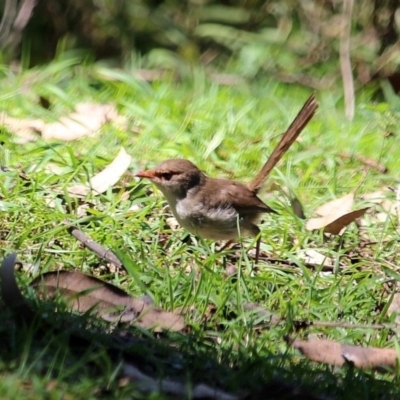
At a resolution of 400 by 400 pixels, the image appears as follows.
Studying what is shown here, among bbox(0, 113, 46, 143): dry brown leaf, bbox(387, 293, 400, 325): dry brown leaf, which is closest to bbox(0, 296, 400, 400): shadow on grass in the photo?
bbox(387, 293, 400, 325): dry brown leaf

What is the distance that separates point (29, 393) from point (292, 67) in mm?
6056

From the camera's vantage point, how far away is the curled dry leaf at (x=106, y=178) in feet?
19.4

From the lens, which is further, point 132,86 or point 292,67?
point 292,67

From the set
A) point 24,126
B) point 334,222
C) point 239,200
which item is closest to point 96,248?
point 239,200

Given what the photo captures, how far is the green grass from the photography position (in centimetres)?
394

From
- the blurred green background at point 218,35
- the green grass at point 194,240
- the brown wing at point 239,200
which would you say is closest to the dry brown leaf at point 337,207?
the green grass at point 194,240

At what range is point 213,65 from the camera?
9305 mm

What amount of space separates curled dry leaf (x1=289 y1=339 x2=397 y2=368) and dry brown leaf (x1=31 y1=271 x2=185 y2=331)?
0.57 m

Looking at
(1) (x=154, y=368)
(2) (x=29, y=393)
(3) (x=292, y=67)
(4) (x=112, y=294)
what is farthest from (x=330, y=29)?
(2) (x=29, y=393)

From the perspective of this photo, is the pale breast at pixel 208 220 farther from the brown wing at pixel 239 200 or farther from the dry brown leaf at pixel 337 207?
the dry brown leaf at pixel 337 207

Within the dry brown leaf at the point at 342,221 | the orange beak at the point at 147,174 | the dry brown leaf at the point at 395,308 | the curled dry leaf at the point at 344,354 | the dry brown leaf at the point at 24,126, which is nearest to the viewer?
the curled dry leaf at the point at 344,354

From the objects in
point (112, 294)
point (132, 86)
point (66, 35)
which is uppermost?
point (112, 294)

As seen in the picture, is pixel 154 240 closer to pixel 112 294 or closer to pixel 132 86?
pixel 112 294

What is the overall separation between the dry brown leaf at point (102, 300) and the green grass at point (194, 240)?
→ 0.11m
